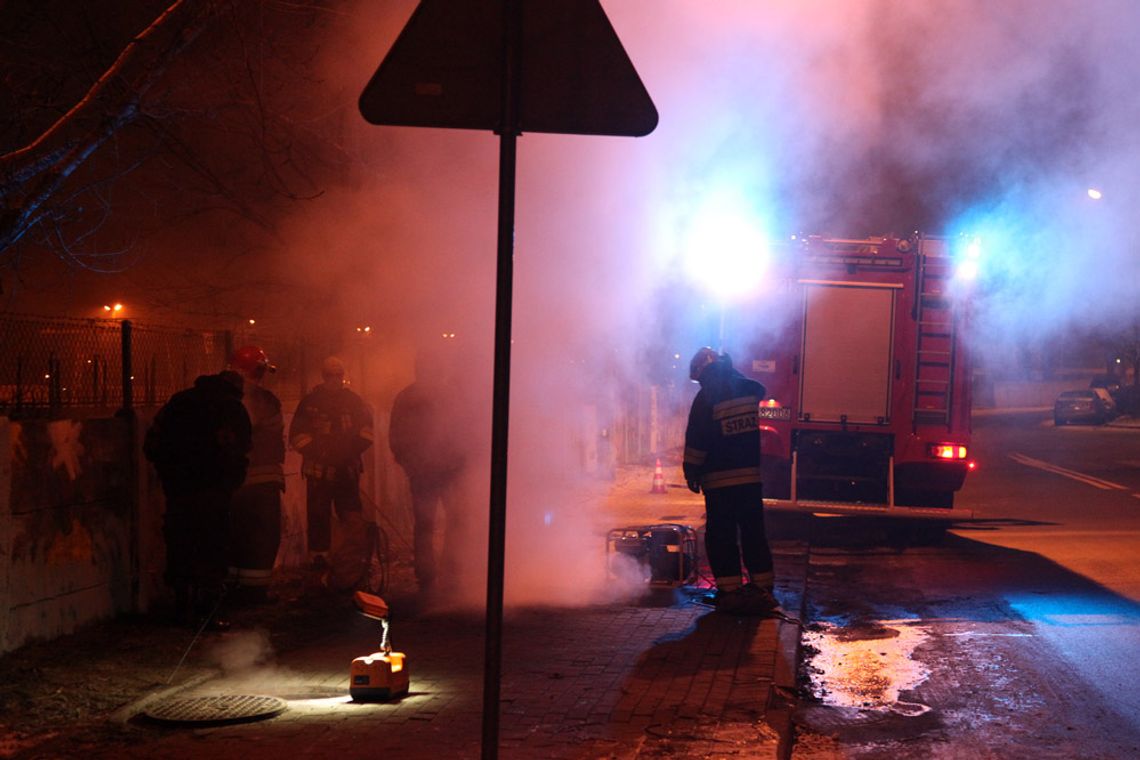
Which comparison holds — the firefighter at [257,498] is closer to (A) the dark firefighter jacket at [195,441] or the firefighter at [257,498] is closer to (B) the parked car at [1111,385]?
(A) the dark firefighter jacket at [195,441]

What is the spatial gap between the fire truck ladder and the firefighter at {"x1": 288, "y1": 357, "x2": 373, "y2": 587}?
5.73m

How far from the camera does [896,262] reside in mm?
11039

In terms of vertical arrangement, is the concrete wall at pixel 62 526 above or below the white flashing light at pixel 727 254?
below

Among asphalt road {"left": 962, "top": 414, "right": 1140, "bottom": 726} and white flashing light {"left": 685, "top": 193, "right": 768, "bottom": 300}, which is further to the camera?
white flashing light {"left": 685, "top": 193, "right": 768, "bottom": 300}

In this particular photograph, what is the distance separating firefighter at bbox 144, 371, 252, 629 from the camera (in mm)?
6570

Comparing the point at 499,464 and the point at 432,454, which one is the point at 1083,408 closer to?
the point at 432,454

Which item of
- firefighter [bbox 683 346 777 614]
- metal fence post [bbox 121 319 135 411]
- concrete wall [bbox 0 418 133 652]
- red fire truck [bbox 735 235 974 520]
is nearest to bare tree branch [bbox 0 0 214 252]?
metal fence post [bbox 121 319 135 411]

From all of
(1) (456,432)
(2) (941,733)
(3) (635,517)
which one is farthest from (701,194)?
(2) (941,733)

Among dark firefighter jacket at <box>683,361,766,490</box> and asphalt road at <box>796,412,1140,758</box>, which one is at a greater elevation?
dark firefighter jacket at <box>683,361,766,490</box>

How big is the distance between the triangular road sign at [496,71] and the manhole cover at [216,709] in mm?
2886

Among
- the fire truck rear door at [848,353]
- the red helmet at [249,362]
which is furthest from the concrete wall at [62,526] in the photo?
the fire truck rear door at [848,353]

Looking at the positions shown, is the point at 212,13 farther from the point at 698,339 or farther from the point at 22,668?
the point at 698,339

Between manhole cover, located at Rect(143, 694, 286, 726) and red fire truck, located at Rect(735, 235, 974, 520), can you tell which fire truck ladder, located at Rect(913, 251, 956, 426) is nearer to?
red fire truck, located at Rect(735, 235, 974, 520)

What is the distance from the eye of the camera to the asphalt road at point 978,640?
4.85 metres
